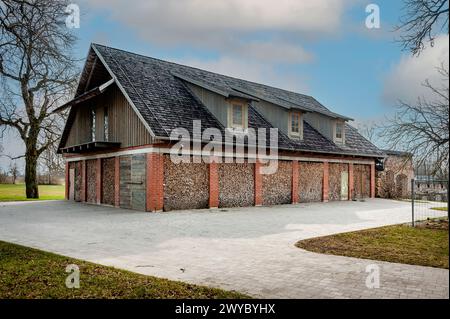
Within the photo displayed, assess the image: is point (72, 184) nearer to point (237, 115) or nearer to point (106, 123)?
point (106, 123)

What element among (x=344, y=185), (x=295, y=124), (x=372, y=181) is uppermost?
(x=295, y=124)

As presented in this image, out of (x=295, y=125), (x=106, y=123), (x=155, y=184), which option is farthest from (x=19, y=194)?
(x=295, y=125)

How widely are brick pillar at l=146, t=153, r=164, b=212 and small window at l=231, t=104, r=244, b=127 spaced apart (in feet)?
16.4

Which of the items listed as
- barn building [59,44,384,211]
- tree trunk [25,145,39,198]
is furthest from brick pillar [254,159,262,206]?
tree trunk [25,145,39,198]

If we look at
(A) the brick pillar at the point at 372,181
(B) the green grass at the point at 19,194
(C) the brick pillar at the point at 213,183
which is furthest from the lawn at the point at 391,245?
(B) the green grass at the point at 19,194

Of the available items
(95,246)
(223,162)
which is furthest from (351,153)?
(95,246)

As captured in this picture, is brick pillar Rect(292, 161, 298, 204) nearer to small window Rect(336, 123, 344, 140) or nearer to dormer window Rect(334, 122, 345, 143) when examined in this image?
dormer window Rect(334, 122, 345, 143)

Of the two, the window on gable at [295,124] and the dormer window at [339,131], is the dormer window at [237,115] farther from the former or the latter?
the dormer window at [339,131]

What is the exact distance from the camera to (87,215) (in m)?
16.6

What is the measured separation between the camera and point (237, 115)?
20922mm

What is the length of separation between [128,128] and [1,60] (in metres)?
7.43

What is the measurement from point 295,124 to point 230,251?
16.7 metres

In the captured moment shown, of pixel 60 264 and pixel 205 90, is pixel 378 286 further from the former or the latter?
pixel 205 90

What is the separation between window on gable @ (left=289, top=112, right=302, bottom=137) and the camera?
23797mm
